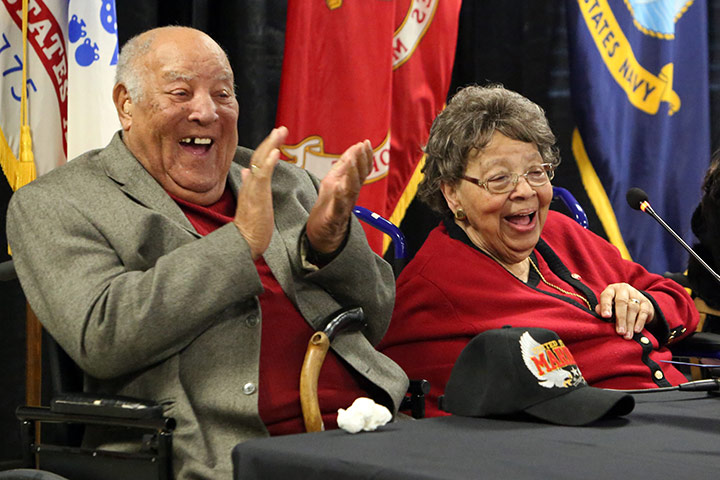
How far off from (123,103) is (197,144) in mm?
176

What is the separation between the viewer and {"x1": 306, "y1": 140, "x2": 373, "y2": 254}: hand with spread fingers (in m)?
1.62

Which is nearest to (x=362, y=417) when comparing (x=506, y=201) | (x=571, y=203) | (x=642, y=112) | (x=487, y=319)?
(x=487, y=319)

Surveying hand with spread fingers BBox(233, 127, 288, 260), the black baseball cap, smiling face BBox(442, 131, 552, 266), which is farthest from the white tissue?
smiling face BBox(442, 131, 552, 266)

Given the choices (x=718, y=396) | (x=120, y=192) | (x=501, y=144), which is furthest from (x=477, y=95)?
(x=718, y=396)

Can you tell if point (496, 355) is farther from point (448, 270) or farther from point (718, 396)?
point (448, 270)

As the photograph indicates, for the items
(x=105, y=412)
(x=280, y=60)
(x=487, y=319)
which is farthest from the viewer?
(x=280, y=60)

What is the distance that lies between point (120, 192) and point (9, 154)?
774mm

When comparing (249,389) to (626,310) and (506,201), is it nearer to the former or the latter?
(506,201)

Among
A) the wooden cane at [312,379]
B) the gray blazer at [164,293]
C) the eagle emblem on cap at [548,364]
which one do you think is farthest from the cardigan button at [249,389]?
the eagle emblem on cap at [548,364]

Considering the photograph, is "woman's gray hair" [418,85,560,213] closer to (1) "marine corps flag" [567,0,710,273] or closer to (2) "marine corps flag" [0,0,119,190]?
(2) "marine corps flag" [0,0,119,190]

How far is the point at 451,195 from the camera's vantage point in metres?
2.23

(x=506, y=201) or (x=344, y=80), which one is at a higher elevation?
(x=344, y=80)

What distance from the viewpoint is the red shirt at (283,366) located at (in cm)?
165

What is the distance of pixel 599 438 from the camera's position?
1049 millimetres
